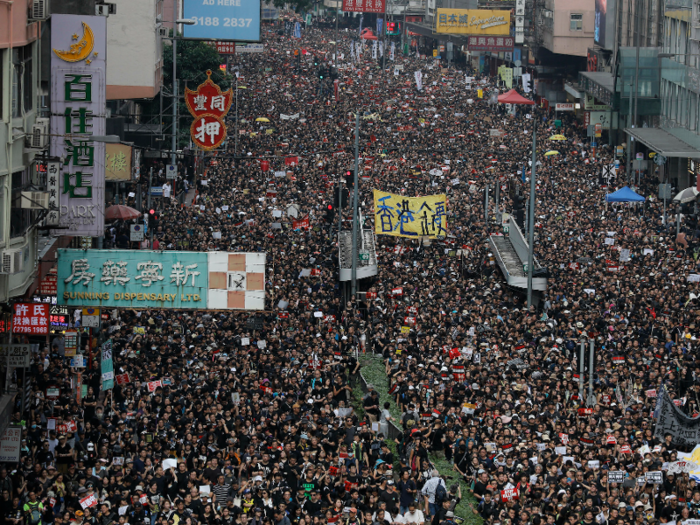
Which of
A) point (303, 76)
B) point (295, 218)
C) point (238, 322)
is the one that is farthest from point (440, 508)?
point (303, 76)

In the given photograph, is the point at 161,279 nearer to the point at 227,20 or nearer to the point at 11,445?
the point at 11,445

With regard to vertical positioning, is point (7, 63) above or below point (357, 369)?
above

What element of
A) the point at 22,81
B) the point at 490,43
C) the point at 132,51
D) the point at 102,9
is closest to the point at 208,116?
the point at 132,51

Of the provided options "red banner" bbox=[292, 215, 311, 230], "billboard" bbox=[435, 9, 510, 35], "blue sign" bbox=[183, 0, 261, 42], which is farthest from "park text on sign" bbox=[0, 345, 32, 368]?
"billboard" bbox=[435, 9, 510, 35]

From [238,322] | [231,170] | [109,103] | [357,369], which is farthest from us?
[231,170]

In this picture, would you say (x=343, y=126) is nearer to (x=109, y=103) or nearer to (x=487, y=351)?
(x=109, y=103)

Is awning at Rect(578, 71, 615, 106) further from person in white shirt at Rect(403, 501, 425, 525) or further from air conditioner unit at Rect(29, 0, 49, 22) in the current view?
person in white shirt at Rect(403, 501, 425, 525)
